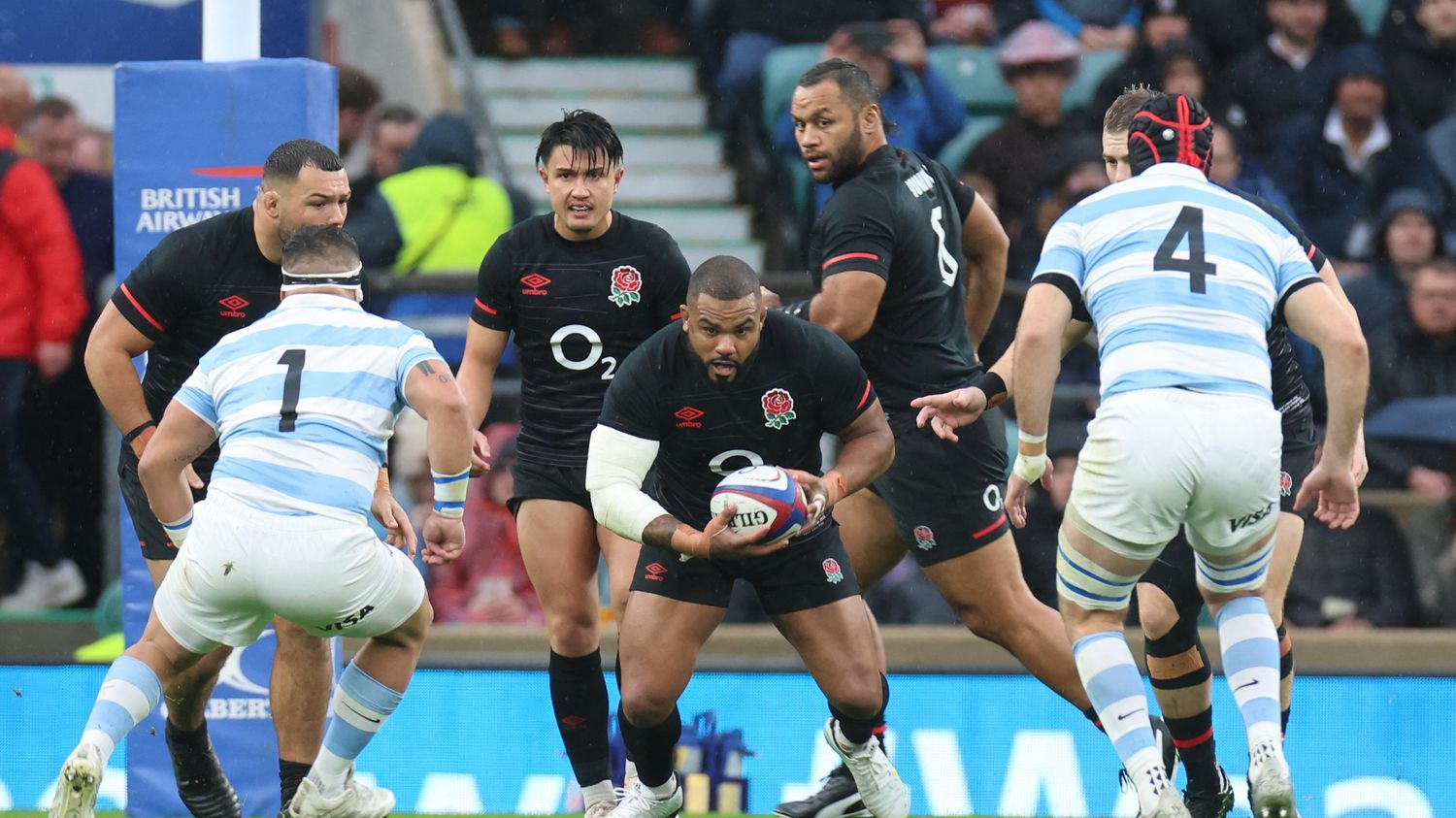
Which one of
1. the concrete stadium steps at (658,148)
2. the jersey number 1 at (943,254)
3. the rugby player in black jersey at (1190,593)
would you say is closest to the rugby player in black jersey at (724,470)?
the rugby player in black jersey at (1190,593)

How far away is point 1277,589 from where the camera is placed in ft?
20.8

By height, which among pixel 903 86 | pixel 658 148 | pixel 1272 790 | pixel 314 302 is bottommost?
pixel 1272 790

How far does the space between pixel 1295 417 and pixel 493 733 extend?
3.67 meters

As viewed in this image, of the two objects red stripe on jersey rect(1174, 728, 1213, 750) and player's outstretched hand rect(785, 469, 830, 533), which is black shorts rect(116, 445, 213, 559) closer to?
player's outstretched hand rect(785, 469, 830, 533)

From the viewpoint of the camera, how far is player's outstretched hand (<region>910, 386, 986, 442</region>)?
247 inches

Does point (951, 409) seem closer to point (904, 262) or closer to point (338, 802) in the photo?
point (904, 262)

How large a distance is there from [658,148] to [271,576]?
7258 millimetres

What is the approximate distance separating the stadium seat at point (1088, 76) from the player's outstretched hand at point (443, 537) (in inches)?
246

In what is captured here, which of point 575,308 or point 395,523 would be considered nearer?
point 395,523

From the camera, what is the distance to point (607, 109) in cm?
1263

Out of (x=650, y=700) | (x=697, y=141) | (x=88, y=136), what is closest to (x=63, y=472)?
(x=88, y=136)

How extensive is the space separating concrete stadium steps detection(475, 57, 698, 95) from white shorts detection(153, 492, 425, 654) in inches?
288

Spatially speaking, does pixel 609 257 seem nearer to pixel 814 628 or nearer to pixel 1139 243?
pixel 814 628

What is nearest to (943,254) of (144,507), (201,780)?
(144,507)
